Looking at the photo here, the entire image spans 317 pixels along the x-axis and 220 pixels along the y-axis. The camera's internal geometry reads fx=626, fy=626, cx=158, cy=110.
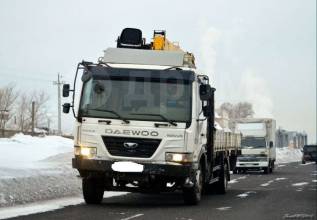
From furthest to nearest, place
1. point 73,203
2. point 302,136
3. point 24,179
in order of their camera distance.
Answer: point 302,136, point 24,179, point 73,203

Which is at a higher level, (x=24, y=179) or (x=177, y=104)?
(x=177, y=104)

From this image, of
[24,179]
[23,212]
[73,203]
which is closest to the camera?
[23,212]

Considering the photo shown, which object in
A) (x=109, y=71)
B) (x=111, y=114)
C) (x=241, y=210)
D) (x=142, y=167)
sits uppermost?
(x=109, y=71)

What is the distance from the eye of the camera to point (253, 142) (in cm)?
3781

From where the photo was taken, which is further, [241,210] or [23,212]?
[241,210]

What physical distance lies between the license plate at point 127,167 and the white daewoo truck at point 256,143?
83.6ft

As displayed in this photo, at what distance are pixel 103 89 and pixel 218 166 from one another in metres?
5.66

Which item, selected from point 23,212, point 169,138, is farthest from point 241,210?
point 23,212

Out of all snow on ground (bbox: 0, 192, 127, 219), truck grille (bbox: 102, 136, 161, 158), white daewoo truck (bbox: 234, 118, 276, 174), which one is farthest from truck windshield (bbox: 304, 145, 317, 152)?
truck grille (bbox: 102, 136, 161, 158)

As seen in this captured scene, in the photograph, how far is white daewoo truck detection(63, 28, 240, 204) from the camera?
1273 centimetres

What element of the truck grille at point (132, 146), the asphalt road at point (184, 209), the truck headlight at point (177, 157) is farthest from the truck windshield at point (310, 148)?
the truck grille at point (132, 146)

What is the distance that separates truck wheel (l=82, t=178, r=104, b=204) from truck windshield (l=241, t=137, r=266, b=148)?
79.9 feet

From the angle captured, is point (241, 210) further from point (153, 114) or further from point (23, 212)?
point (23, 212)

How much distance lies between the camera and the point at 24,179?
15359 mm
